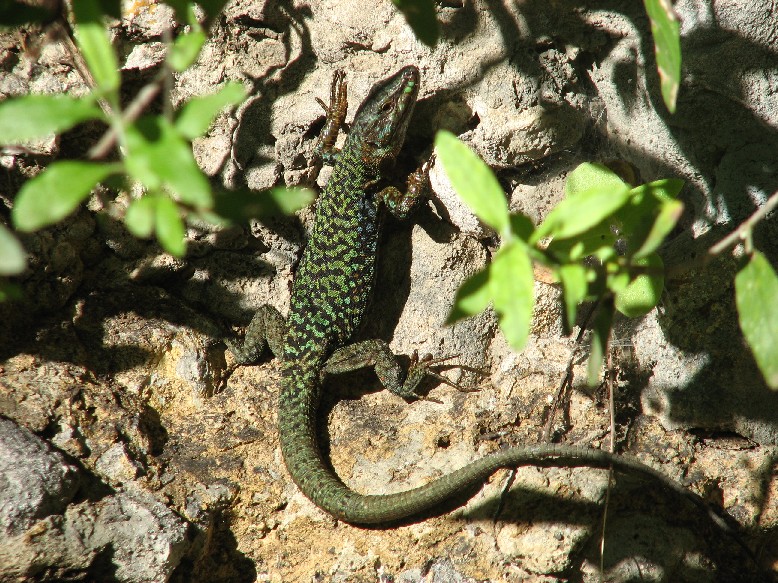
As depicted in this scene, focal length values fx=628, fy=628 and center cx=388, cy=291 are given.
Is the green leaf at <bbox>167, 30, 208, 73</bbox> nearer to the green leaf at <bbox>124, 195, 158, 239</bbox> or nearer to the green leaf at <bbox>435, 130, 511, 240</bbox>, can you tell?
the green leaf at <bbox>124, 195, 158, 239</bbox>

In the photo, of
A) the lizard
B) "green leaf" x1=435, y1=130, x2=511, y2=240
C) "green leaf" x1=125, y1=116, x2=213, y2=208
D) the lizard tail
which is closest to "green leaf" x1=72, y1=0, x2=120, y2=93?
"green leaf" x1=125, y1=116, x2=213, y2=208

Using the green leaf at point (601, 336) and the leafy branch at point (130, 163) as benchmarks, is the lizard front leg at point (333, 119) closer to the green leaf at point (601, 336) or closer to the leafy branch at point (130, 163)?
the leafy branch at point (130, 163)

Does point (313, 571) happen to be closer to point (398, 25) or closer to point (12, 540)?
point (12, 540)

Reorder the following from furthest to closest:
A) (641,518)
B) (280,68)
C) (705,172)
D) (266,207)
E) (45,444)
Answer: (280,68), (641,518), (705,172), (45,444), (266,207)

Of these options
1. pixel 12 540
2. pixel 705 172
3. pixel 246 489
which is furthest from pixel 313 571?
pixel 705 172

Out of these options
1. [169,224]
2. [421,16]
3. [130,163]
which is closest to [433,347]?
[421,16]

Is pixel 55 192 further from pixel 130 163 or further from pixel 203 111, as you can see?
pixel 203 111
